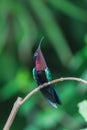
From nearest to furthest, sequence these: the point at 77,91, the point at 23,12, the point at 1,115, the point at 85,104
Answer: the point at 85,104 < the point at 77,91 < the point at 23,12 < the point at 1,115

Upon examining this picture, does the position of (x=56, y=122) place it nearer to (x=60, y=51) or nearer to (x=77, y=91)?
(x=77, y=91)

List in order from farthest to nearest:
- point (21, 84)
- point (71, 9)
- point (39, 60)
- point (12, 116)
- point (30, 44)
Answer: point (30, 44) < point (71, 9) < point (21, 84) < point (39, 60) < point (12, 116)

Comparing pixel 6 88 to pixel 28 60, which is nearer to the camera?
pixel 6 88

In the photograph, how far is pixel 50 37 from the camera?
9.77 feet

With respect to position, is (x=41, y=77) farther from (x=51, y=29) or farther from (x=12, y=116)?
(x=51, y=29)

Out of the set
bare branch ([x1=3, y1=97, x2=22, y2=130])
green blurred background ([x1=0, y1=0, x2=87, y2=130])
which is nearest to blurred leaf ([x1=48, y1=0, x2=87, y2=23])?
green blurred background ([x1=0, y1=0, x2=87, y2=130])

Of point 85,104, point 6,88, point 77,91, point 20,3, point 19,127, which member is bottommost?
point 19,127

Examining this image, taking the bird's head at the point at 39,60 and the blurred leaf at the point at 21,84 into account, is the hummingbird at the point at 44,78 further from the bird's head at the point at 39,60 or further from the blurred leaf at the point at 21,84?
the blurred leaf at the point at 21,84

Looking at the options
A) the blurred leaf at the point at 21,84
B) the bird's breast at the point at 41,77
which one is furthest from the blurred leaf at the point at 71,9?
the bird's breast at the point at 41,77

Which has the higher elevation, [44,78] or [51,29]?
[44,78]

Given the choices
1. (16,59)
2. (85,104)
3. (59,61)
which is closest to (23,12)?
(16,59)

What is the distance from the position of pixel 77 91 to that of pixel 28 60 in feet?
2.39

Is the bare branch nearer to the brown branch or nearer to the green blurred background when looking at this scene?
the brown branch

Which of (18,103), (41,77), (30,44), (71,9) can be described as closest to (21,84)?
(30,44)
